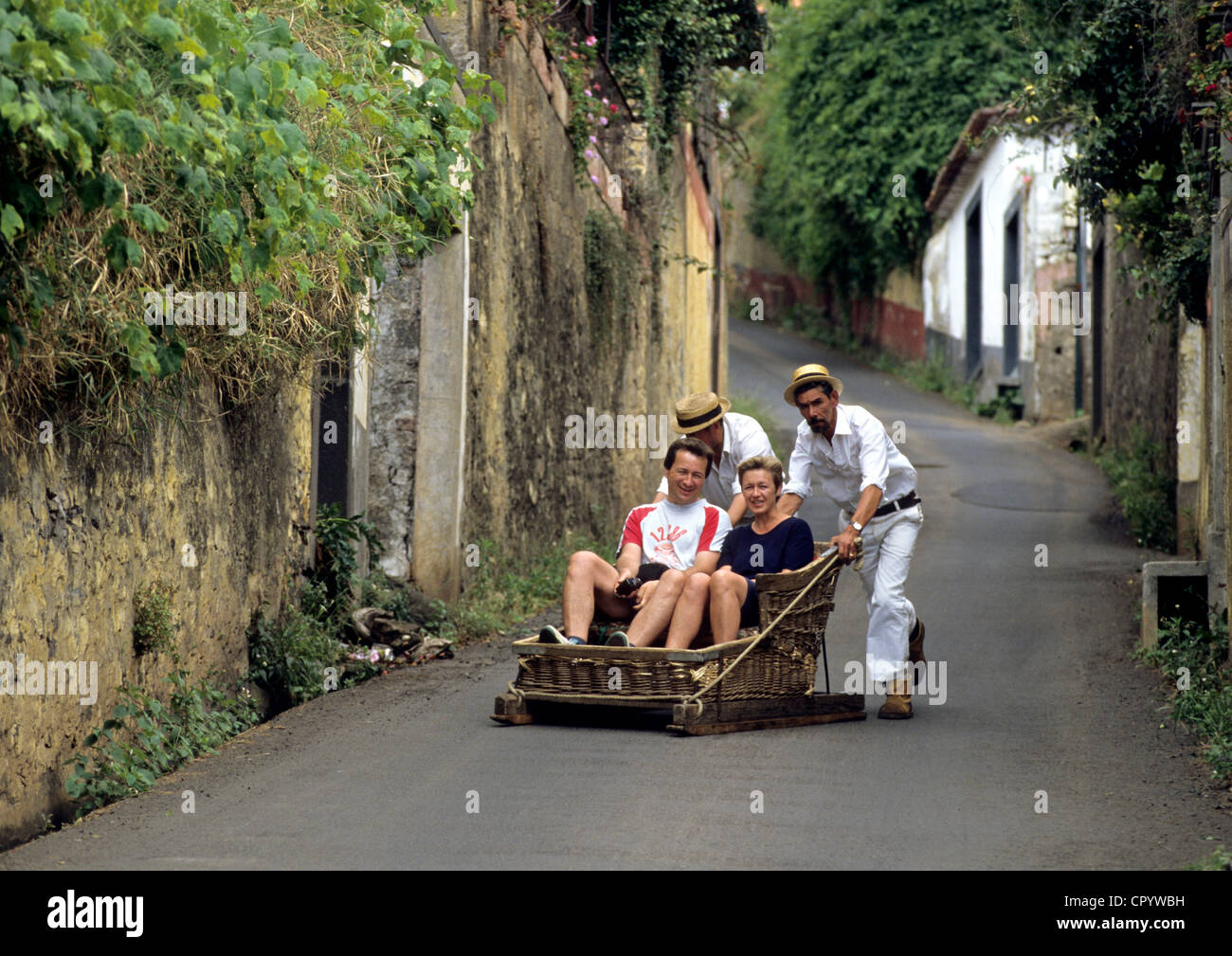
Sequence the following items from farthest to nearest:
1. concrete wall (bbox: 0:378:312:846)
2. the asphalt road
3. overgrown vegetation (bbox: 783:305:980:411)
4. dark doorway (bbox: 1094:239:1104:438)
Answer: overgrown vegetation (bbox: 783:305:980:411) → dark doorway (bbox: 1094:239:1104:438) → concrete wall (bbox: 0:378:312:846) → the asphalt road

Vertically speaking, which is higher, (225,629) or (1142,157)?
(1142,157)

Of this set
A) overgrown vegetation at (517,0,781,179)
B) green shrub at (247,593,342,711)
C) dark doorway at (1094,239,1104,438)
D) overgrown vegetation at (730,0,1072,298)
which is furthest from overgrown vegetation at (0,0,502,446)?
overgrown vegetation at (730,0,1072,298)

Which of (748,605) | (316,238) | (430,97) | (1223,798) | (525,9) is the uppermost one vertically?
(525,9)

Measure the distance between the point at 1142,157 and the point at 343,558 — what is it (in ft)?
22.9

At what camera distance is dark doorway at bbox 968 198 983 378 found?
29.4 metres

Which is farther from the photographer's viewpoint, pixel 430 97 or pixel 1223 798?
pixel 430 97

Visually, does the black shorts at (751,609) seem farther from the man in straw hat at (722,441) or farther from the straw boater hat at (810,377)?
the straw boater hat at (810,377)

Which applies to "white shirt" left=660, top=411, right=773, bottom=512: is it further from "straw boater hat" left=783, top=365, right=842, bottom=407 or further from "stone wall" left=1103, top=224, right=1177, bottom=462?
"stone wall" left=1103, top=224, right=1177, bottom=462

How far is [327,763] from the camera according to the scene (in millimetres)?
6211

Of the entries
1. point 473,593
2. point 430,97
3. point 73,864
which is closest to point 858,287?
point 473,593

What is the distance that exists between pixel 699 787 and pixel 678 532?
202 cm

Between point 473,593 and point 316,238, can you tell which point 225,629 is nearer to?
point 316,238

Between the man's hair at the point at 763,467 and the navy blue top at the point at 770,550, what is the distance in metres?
0.22

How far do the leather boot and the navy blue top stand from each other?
0.73 m
